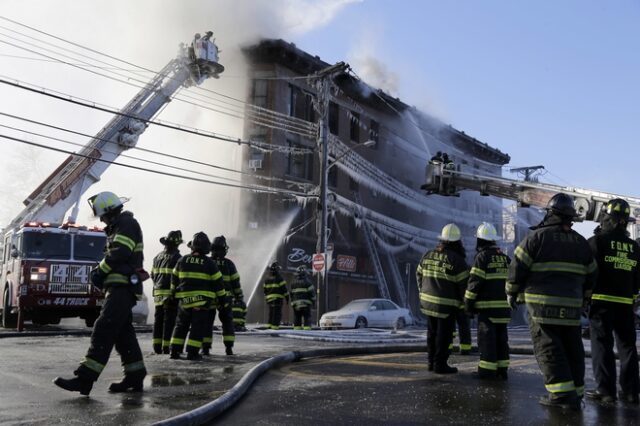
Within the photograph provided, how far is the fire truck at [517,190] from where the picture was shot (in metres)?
15.6

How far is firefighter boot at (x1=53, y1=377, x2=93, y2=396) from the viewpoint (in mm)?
4953

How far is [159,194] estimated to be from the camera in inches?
1065

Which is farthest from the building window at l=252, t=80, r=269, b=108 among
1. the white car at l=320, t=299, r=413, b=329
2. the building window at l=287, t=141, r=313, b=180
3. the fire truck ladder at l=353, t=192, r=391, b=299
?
the white car at l=320, t=299, r=413, b=329

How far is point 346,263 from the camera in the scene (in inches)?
1281

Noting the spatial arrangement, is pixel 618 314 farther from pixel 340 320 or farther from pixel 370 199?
pixel 370 199

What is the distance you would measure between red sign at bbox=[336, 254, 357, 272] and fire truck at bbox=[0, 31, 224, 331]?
14.6 m

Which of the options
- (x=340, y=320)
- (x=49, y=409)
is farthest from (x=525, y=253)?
Answer: (x=340, y=320)

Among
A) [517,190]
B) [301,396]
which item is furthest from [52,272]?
[517,190]

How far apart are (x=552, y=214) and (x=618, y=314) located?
1.09 meters

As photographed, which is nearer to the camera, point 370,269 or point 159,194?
point 159,194

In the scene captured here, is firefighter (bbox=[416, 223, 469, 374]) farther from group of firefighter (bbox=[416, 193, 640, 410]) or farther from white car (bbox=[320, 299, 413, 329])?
white car (bbox=[320, 299, 413, 329])

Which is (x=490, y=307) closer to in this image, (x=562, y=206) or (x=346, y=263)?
(x=562, y=206)

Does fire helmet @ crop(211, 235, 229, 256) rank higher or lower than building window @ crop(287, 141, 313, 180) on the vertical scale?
lower

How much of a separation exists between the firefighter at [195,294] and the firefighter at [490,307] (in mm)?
3185
